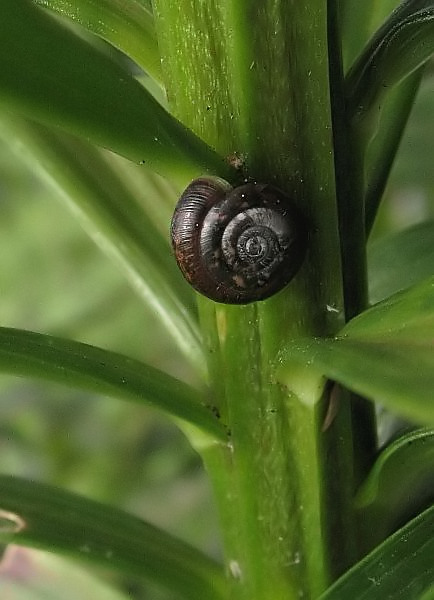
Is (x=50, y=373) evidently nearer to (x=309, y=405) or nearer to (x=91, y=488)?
(x=309, y=405)

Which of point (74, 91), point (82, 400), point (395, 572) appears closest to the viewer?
point (74, 91)

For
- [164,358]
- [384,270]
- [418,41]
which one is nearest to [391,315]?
[418,41]

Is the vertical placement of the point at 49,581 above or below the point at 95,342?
below

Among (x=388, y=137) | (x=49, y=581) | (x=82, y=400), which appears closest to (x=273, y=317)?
(x=388, y=137)

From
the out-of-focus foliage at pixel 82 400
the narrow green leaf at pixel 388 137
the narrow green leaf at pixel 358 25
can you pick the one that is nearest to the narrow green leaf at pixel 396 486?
the narrow green leaf at pixel 388 137

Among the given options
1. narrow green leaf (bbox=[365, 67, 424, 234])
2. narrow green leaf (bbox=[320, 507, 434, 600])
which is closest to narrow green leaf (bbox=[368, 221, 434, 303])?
narrow green leaf (bbox=[365, 67, 424, 234])

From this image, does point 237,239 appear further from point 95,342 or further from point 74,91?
point 95,342

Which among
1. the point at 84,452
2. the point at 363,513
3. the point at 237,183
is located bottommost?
the point at 363,513
